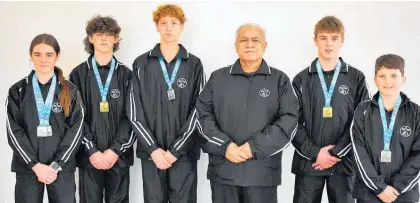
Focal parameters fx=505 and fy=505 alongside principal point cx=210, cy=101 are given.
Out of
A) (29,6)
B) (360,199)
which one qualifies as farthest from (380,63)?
(29,6)

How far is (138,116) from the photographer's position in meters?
3.40

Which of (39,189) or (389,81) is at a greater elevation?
(389,81)

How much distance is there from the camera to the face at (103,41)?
359 centimetres

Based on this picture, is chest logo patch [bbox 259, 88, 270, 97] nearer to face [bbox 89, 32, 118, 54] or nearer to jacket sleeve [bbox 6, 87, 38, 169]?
face [bbox 89, 32, 118, 54]

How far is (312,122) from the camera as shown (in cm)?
334

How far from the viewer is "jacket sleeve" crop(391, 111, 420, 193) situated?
9.42ft

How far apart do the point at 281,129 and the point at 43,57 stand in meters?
1.59

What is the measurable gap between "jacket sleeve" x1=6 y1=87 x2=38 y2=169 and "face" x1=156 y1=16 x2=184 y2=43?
3.42 ft

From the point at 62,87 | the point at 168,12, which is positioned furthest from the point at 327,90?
the point at 62,87

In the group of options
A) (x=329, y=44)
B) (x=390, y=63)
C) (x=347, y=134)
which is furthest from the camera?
(x=329, y=44)

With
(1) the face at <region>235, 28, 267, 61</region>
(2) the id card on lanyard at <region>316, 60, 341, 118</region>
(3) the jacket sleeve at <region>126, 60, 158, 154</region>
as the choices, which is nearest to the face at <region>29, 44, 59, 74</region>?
(3) the jacket sleeve at <region>126, 60, 158, 154</region>

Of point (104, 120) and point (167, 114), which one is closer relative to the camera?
point (167, 114)

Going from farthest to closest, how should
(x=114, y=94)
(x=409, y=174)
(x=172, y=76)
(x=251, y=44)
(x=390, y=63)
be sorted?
1. (x=114, y=94)
2. (x=172, y=76)
3. (x=251, y=44)
4. (x=390, y=63)
5. (x=409, y=174)

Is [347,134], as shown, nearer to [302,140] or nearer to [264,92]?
[302,140]
